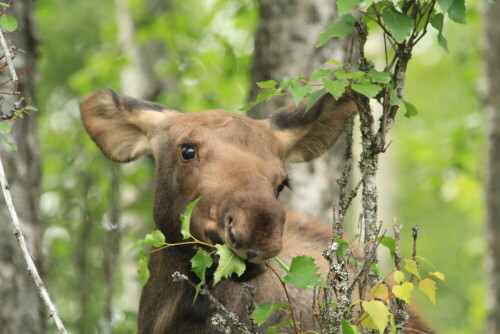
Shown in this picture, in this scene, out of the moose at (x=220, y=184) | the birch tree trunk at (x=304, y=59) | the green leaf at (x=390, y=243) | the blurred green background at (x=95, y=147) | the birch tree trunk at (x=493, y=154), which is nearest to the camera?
the green leaf at (x=390, y=243)

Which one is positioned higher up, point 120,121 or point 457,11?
point 457,11

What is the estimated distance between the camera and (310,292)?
5102 millimetres

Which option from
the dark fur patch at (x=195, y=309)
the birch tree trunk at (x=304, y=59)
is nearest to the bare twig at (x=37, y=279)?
the dark fur patch at (x=195, y=309)

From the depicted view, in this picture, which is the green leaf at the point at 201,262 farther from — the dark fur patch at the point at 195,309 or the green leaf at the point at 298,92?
the dark fur patch at the point at 195,309

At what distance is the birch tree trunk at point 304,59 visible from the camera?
24.3ft

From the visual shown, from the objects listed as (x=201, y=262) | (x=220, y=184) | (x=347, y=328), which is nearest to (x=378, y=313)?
(x=347, y=328)

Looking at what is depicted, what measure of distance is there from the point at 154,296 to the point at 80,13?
12.5m

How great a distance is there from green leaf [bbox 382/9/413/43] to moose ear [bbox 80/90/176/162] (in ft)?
7.86

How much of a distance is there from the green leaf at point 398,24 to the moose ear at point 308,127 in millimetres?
1466

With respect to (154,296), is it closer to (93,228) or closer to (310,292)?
(310,292)

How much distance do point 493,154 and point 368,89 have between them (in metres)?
4.85

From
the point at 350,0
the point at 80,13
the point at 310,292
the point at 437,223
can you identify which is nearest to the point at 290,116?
the point at 310,292

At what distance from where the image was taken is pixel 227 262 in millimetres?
3805

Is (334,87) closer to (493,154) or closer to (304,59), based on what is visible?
(304,59)
